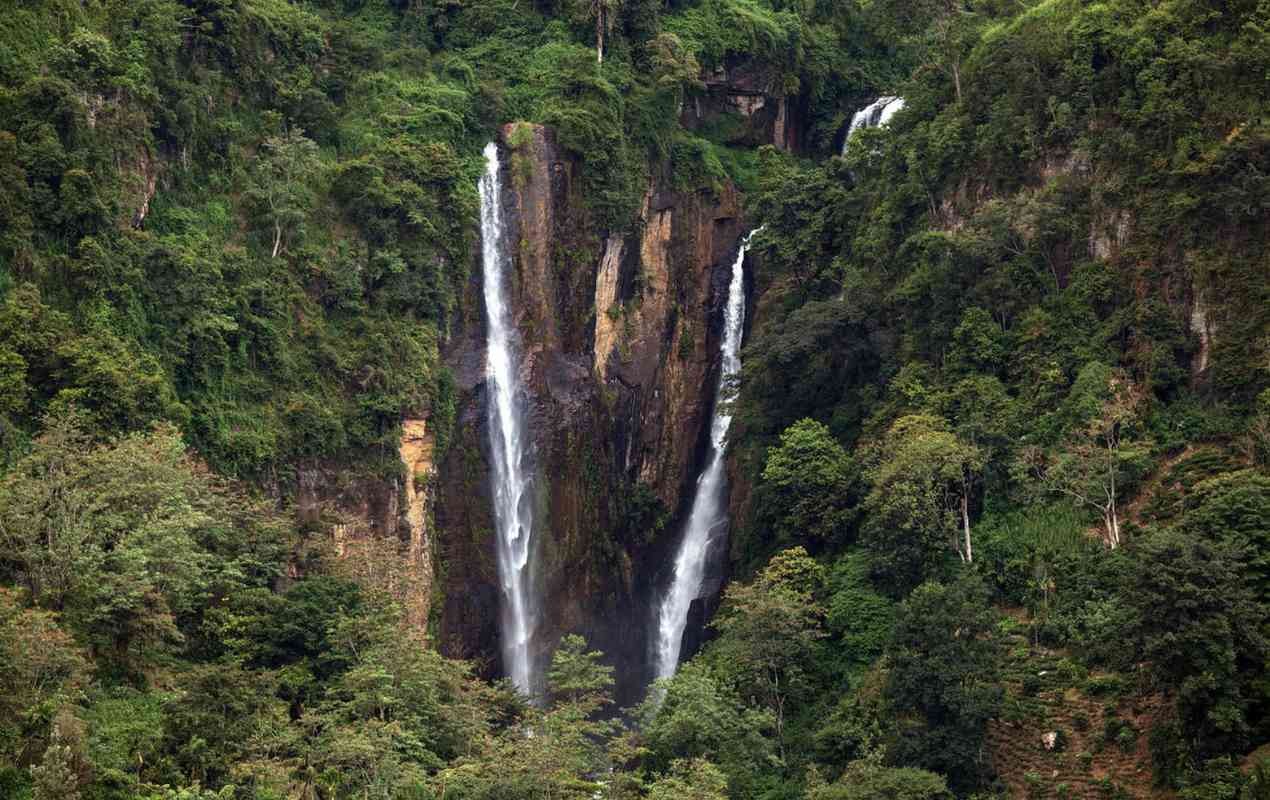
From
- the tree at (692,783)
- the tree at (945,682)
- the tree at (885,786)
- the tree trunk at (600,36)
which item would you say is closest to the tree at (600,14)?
the tree trunk at (600,36)

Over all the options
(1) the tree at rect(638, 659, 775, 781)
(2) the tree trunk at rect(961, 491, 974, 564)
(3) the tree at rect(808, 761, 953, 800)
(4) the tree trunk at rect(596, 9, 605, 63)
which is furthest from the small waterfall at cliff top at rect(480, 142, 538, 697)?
(3) the tree at rect(808, 761, 953, 800)

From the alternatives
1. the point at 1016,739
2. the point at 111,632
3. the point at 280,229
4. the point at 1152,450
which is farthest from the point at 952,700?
the point at 280,229

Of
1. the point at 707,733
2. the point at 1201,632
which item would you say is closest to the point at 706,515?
the point at 707,733

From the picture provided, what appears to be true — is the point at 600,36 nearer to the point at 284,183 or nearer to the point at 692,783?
the point at 284,183

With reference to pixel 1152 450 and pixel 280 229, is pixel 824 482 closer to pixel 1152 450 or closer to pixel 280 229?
pixel 1152 450

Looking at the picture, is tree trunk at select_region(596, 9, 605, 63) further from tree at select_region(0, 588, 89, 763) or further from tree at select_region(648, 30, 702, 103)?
tree at select_region(0, 588, 89, 763)
